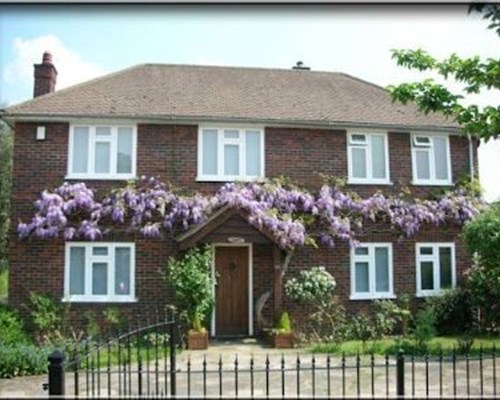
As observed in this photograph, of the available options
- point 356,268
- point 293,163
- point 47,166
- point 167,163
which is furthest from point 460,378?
point 47,166

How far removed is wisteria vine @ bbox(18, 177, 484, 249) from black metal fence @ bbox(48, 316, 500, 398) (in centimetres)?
379

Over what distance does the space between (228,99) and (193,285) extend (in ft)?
19.4

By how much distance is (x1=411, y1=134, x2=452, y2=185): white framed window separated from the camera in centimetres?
1697

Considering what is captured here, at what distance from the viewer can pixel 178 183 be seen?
15.7 meters

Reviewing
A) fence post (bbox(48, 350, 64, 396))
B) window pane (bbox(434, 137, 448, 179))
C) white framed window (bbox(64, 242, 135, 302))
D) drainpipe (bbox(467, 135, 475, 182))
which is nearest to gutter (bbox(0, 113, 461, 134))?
window pane (bbox(434, 137, 448, 179))

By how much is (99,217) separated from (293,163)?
526 centimetres

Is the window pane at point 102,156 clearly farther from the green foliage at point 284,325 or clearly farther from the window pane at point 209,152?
the green foliage at point 284,325

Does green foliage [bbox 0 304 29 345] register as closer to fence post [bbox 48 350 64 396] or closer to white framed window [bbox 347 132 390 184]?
fence post [bbox 48 350 64 396]

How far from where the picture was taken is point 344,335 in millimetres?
A: 15125

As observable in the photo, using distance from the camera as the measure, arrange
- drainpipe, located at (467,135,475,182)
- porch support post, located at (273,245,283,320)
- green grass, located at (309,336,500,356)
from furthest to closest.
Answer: drainpipe, located at (467,135,475,182) → porch support post, located at (273,245,283,320) → green grass, located at (309,336,500,356)

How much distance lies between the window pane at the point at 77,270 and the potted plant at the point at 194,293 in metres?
2.35

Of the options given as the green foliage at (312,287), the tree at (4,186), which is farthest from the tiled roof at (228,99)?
the tree at (4,186)

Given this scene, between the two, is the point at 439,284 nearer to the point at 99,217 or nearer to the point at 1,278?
the point at 99,217

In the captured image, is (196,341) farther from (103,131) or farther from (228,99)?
(228,99)
